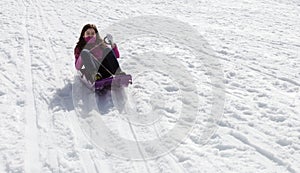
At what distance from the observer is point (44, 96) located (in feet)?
21.7

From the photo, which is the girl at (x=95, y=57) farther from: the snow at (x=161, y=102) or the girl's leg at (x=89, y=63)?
the snow at (x=161, y=102)

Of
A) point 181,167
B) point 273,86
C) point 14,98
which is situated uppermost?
point 273,86

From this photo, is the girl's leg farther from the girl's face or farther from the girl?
the girl's face

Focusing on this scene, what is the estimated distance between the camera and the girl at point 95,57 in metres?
6.55

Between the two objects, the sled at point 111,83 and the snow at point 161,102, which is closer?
the snow at point 161,102

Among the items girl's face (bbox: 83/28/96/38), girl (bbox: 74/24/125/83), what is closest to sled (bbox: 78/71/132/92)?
girl (bbox: 74/24/125/83)

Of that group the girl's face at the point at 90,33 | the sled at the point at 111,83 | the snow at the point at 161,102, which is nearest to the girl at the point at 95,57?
the girl's face at the point at 90,33

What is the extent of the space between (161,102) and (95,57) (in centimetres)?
165

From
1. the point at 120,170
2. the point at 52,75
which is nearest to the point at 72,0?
the point at 52,75

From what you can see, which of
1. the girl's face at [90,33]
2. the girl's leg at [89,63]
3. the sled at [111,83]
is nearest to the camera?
the sled at [111,83]

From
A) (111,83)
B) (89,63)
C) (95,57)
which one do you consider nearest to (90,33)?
(95,57)

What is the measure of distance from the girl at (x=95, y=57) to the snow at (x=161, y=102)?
41 cm

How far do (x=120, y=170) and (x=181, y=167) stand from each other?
2.69 feet

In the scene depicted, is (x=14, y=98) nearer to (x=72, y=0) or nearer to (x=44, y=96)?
(x=44, y=96)
